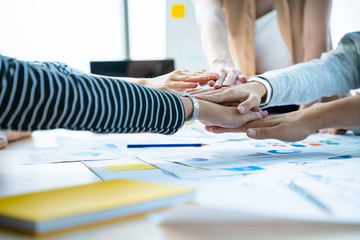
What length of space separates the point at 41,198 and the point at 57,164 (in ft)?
1.00

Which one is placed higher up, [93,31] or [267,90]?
[93,31]

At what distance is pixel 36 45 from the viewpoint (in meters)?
2.62

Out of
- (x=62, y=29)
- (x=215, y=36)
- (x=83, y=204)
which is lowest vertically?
(x=83, y=204)

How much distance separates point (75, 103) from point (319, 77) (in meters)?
0.78

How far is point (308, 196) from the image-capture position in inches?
14.8

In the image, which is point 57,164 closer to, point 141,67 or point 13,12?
point 141,67

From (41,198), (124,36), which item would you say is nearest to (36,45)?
(124,36)

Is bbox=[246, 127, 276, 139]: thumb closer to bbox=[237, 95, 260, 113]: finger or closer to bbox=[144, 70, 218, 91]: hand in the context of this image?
bbox=[237, 95, 260, 113]: finger

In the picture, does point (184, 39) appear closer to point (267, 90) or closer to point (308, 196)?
point (267, 90)

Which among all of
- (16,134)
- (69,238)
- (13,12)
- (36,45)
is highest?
(13,12)

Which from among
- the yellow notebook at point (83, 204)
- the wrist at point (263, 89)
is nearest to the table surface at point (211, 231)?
the yellow notebook at point (83, 204)

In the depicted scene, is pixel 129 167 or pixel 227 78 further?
pixel 227 78

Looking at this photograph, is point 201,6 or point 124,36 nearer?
point 201,6


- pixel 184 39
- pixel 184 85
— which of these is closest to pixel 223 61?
pixel 184 85
